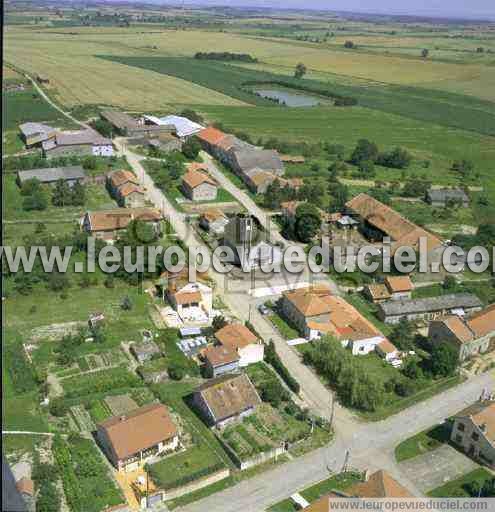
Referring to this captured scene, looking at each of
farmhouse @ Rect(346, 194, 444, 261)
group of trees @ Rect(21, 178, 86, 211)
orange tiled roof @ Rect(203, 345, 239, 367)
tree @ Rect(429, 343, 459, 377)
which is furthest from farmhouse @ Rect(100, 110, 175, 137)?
tree @ Rect(429, 343, 459, 377)

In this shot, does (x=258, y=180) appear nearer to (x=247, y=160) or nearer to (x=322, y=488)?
(x=247, y=160)

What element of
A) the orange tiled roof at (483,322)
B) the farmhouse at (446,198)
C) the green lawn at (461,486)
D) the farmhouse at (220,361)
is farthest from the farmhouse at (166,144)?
the green lawn at (461,486)

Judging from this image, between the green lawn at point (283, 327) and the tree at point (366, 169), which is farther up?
the tree at point (366, 169)

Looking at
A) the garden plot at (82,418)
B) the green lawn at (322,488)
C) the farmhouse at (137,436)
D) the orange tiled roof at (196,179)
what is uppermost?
the orange tiled roof at (196,179)

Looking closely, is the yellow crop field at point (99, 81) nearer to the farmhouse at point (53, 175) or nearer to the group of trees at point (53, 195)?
the farmhouse at point (53, 175)

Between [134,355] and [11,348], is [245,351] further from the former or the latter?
[11,348]

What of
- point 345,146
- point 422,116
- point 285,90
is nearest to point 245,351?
point 345,146

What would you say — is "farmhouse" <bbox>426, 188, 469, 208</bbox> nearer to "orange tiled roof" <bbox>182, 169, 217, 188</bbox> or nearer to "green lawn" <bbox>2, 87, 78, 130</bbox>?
"orange tiled roof" <bbox>182, 169, 217, 188</bbox>
